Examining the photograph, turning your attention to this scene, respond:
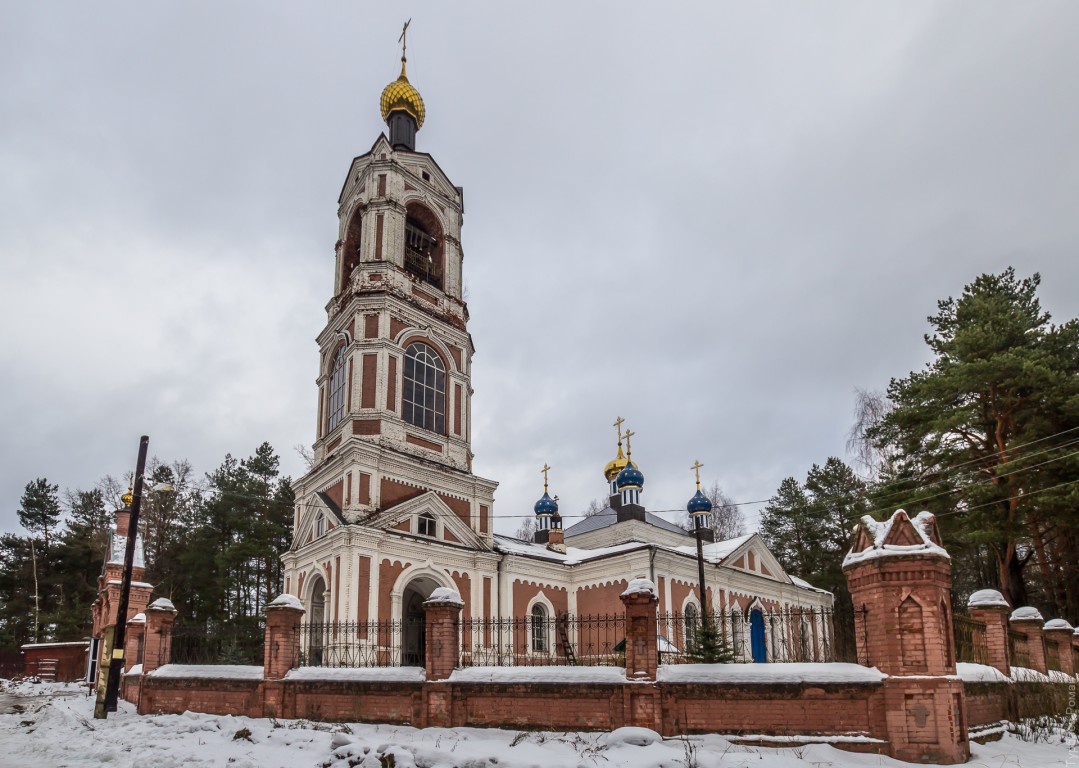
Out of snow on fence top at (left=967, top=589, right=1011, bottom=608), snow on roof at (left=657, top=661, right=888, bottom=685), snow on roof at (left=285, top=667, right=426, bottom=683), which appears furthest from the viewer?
snow on fence top at (left=967, top=589, right=1011, bottom=608)

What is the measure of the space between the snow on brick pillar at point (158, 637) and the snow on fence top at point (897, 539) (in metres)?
14.0

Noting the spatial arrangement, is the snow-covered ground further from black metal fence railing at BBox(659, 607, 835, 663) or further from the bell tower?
the bell tower

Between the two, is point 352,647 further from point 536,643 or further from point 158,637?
point 536,643

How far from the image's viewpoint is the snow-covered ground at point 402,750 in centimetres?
855

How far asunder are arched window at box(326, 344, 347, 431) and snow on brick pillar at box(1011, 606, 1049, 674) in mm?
18609

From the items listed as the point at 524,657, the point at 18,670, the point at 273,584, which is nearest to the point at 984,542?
the point at 524,657

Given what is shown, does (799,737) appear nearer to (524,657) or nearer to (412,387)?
(524,657)

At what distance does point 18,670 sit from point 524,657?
28.3 metres

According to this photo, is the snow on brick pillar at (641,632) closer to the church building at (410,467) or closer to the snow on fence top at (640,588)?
the snow on fence top at (640,588)

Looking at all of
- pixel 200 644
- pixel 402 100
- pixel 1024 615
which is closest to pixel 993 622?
pixel 1024 615

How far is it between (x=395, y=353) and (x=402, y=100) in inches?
455

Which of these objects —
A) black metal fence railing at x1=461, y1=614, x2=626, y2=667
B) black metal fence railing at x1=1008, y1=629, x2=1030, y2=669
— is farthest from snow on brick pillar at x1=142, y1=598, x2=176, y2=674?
black metal fence railing at x1=1008, y1=629, x2=1030, y2=669

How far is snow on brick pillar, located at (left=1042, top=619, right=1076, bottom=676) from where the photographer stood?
16.2 m

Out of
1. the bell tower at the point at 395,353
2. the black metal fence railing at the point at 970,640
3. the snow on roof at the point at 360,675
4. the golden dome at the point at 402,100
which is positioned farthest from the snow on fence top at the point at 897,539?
the golden dome at the point at 402,100
